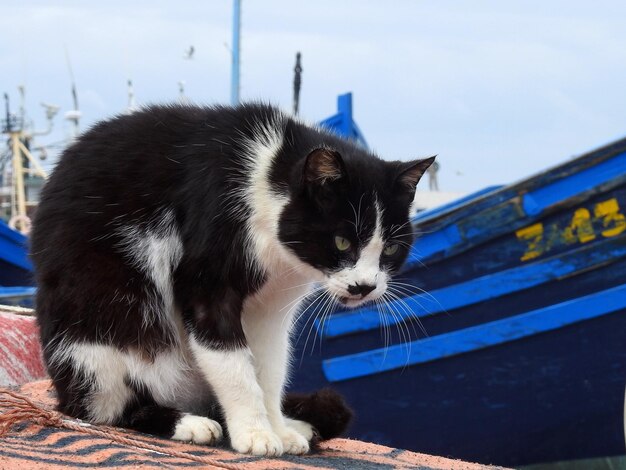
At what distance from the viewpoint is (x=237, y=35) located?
30.2 ft

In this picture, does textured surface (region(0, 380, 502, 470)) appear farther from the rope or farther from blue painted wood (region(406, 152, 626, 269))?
blue painted wood (region(406, 152, 626, 269))

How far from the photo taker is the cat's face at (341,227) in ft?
7.68

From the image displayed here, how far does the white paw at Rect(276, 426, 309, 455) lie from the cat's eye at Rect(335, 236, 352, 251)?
55 centimetres

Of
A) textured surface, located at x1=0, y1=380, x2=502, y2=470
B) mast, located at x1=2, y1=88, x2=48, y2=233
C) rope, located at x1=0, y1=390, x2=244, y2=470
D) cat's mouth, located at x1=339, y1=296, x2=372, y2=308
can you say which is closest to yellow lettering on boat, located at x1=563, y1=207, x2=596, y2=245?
→ textured surface, located at x1=0, y1=380, x2=502, y2=470

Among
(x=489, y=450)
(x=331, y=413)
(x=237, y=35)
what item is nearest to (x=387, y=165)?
(x=331, y=413)

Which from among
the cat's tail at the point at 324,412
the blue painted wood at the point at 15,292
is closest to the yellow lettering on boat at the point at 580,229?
the cat's tail at the point at 324,412

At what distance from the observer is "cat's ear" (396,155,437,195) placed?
8.19 feet

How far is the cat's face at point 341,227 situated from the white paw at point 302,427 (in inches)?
18.4

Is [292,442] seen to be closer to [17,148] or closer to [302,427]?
[302,427]

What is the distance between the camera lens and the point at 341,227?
2367mm

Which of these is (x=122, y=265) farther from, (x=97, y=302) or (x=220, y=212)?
(x=220, y=212)

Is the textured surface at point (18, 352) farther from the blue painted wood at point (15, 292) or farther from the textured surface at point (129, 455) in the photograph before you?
the blue painted wood at point (15, 292)

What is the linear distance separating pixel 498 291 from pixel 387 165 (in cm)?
242

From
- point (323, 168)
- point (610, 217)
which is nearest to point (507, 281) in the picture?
point (610, 217)
